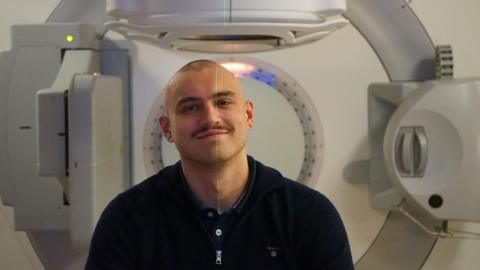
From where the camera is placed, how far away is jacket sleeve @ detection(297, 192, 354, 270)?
1030 millimetres

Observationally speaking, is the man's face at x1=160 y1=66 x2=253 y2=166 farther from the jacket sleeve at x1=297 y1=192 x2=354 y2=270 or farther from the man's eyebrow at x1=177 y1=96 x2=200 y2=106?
the jacket sleeve at x1=297 y1=192 x2=354 y2=270

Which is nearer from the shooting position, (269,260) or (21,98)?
(269,260)

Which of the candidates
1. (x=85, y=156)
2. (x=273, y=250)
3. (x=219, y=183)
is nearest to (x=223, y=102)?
(x=219, y=183)

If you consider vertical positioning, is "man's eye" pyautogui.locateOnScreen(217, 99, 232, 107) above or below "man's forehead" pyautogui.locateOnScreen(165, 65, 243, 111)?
Answer: below

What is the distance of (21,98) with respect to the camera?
1.57 m

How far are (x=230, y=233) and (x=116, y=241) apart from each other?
19cm

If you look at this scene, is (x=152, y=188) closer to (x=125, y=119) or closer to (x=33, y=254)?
(x=125, y=119)

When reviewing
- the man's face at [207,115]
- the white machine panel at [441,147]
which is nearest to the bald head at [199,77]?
the man's face at [207,115]

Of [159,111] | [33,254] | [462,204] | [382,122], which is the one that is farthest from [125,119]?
[462,204]

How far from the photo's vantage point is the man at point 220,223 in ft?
3.28


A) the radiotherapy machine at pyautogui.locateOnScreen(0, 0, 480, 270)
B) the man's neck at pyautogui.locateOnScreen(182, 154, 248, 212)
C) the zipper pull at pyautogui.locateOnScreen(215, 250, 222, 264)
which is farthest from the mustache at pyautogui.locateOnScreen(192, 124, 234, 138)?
the radiotherapy machine at pyautogui.locateOnScreen(0, 0, 480, 270)

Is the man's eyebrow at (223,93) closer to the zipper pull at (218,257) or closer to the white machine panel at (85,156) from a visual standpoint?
Result: the zipper pull at (218,257)

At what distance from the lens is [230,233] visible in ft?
3.30

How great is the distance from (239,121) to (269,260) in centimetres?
25
